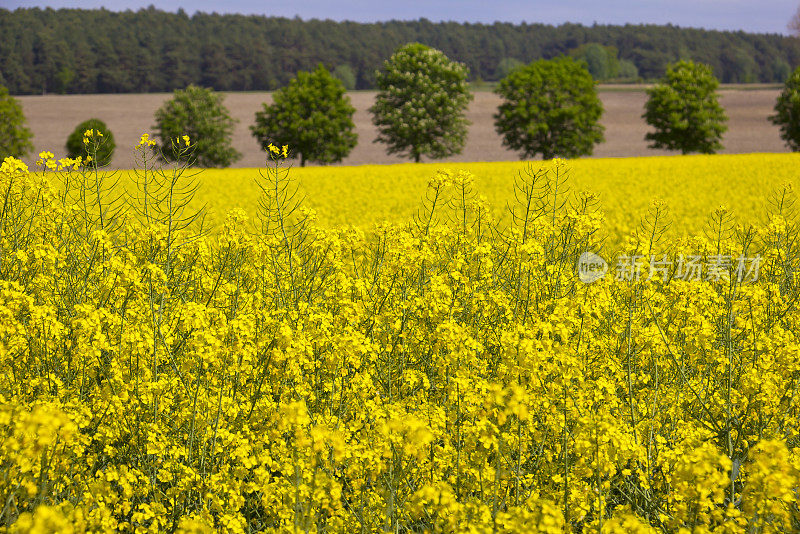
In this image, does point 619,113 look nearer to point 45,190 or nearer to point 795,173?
point 795,173

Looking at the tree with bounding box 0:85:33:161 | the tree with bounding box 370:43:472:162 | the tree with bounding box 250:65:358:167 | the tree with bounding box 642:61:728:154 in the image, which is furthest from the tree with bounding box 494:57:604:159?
the tree with bounding box 0:85:33:161

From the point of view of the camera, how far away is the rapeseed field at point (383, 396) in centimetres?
352

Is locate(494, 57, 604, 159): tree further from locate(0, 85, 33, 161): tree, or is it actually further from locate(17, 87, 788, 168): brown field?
locate(0, 85, 33, 161): tree

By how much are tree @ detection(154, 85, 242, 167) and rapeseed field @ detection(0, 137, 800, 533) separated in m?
48.4

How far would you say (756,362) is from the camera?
5.64 metres

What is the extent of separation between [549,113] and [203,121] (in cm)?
2684

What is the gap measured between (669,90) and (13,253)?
5032cm

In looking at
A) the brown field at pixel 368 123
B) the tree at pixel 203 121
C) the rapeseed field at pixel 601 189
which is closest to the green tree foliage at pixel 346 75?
the brown field at pixel 368 123

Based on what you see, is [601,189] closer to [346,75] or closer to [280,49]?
[346,75]

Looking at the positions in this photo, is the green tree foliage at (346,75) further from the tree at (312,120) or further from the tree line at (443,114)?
the tree at (312,120)

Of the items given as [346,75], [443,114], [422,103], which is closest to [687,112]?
[443,114]

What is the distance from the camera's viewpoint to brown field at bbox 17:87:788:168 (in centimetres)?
6769

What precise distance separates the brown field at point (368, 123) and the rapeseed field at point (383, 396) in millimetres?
53795

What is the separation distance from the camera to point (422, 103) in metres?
50.2
